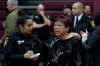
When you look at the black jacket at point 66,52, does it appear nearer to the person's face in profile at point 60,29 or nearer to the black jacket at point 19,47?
the person's face in profile at point 60,29

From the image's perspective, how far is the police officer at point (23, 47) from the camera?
260 inches

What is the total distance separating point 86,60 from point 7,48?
61.7 inches

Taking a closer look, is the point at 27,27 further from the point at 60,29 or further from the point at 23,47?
the point at 60,29

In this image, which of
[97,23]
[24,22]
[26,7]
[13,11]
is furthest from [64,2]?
[24,22]

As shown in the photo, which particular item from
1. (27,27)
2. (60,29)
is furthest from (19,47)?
(60,29)

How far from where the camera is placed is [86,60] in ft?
24.9

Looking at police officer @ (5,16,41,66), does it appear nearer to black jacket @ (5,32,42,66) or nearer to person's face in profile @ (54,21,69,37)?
black jacket @ (5,32,42,66)

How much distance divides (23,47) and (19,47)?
0.20ft

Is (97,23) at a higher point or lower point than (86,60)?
higher

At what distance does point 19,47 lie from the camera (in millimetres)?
6703

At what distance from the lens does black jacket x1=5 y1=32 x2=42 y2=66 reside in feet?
21.8

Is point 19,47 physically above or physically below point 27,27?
below

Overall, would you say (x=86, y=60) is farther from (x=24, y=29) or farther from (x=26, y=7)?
(x=26, y=7)

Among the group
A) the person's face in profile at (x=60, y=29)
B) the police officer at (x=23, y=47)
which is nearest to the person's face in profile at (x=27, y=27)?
the police officer at (x=23, y=47)
